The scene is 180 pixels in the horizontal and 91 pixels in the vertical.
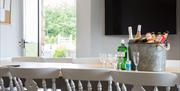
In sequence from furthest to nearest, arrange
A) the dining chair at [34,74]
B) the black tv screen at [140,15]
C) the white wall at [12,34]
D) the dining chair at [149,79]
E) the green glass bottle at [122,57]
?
the white wall at [12,34] < the black tv screen at [140,15] < the green glass bottle at [122,57] < the dining chair at [34,74] < the dining chair at [149,79]

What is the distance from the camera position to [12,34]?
5633 mm

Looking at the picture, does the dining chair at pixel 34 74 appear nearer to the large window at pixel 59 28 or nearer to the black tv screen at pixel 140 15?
the black tv screen at pixel 140 15

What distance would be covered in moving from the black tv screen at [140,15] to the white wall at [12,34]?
180 centimetres

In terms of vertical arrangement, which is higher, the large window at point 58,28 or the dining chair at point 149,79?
the large window at point 58,28

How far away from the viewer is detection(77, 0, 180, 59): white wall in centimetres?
521

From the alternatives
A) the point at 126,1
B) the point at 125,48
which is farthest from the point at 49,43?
the point at 125,48

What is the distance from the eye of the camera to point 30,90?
7.09 ft

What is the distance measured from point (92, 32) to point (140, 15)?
35.0 inches

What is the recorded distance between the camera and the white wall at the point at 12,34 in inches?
212

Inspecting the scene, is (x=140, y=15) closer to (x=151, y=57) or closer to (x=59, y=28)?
(x=59, y=28)

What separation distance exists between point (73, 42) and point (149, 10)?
6.64ft

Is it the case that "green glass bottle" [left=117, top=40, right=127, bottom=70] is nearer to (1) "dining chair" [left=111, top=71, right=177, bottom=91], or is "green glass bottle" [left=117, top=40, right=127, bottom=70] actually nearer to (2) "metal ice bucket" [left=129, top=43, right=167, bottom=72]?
(2) "metal ice bucket" [left=129, top=43, right=167, bottom=72]

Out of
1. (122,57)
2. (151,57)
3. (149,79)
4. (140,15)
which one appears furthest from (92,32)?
(149,79)

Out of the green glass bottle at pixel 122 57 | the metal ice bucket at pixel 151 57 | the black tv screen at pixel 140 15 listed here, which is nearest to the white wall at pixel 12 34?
the black tv screen at pixel 140 15
